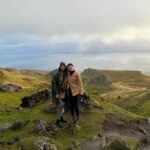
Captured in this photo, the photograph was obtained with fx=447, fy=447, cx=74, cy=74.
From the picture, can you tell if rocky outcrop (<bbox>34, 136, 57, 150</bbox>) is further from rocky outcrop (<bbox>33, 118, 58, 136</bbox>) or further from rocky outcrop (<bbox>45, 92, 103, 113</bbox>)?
rocky outcrop (<bbox>45, 92, 103, 113</bbox>)

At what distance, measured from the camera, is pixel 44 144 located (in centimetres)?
2656

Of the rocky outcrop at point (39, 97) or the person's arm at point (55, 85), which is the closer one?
the person's arm at point (55, 85)

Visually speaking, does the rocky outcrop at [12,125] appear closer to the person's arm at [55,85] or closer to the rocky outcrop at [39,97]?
the person's arm at [55,85]

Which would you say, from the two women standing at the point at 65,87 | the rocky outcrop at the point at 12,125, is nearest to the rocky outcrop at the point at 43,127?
the two women standing at the point at 65,87

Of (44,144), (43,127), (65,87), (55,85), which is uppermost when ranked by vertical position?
(55,85)

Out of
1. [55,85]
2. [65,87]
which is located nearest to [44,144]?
[55,85]

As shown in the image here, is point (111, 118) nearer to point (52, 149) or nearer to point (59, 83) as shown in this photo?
point (59, 83)

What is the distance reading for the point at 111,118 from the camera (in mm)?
34656

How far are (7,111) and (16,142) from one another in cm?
1055

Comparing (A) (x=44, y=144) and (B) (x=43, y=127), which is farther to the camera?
(B) (x=43, y=127)

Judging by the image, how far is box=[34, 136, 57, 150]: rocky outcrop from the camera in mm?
26289

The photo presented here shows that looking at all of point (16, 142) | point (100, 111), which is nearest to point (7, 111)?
point (100, 111)

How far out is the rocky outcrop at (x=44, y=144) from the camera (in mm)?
26289

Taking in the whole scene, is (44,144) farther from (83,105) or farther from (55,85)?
(83,105)
